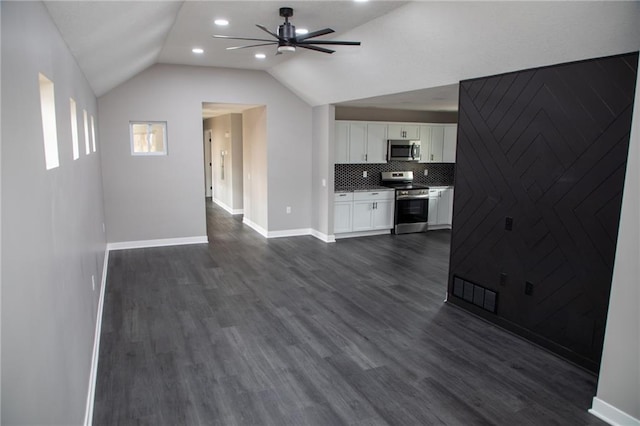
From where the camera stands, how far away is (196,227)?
305 inches

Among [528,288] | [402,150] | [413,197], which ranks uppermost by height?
[402,150]

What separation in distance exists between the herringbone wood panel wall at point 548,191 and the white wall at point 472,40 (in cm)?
19

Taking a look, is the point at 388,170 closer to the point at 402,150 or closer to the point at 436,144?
the point at 402,150

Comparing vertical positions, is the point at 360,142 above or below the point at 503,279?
above

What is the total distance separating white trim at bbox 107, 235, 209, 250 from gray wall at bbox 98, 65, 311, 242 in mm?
69

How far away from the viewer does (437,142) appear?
364 inches

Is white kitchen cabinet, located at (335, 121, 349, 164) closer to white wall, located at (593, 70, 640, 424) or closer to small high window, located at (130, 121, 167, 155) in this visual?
small high window, located at (130, 121, 167, 155)

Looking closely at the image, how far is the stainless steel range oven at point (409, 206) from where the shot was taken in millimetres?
8625

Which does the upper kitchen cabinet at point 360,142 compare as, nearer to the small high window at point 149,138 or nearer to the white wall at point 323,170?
the white wall at point 323,170

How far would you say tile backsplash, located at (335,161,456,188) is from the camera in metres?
8.74

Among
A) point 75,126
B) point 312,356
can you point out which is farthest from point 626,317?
point 75,126

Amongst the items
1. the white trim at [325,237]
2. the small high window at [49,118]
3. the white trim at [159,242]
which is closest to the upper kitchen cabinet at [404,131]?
the white trim at [325,237]

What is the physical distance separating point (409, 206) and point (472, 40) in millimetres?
5081

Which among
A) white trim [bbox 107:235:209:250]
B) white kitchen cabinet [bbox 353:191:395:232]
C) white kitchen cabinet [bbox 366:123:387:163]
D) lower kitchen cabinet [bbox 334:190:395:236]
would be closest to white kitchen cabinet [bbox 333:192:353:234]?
lower kitchen cabinet [bbox 334:190:395:236]
